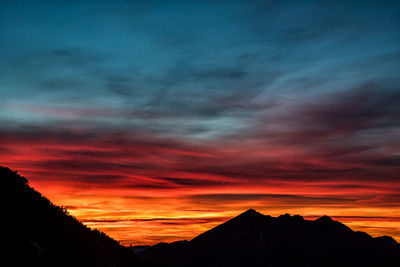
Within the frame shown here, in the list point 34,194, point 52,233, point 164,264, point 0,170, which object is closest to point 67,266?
point 52,233

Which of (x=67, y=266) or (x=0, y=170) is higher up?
(x=0, y=170)

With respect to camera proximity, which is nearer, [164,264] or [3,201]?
[3,201]

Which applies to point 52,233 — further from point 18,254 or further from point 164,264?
point 164,264

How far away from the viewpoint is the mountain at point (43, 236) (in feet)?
59.0

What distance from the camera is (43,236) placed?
20641mm

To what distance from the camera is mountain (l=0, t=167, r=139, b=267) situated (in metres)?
18.0

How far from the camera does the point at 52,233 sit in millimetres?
21516

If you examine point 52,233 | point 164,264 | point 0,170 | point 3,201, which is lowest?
point 164,264

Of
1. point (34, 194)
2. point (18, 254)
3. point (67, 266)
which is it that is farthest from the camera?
point (34, 194)

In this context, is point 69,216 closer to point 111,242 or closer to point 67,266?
point 111,242

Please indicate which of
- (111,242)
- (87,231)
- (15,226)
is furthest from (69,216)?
(15,226)

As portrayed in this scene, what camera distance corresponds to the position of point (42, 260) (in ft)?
59.2

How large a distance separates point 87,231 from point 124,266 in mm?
3162

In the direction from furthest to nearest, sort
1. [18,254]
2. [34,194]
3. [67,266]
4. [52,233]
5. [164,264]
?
[164,264] < [34,194] < [52,233] < [67,266] < [18,254]
